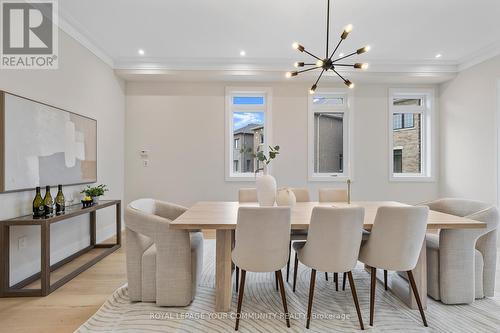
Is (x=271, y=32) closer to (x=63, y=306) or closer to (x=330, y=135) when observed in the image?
(x=330, y=135)

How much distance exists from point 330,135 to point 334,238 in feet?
11.3

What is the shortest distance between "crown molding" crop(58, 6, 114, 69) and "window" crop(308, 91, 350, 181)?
3.61 meters

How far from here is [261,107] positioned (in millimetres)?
4750

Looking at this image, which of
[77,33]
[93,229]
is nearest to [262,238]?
[93,229]

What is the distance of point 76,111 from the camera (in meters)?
3.30

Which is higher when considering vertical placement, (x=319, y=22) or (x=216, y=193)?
(x=319, y=22)

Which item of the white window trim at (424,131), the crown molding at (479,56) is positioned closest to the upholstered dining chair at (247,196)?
the white window trim at (424,131)

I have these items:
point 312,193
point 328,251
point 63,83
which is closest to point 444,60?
point 312,193

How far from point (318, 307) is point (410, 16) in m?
→ 3.36

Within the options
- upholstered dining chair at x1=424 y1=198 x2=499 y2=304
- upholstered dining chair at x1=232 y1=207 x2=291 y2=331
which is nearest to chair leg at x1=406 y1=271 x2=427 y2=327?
upholstered dining chair at x1=424 y1=198 x2=499 y2=304

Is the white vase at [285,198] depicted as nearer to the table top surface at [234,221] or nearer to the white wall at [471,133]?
the table top surface at [234,221]

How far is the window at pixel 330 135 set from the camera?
15.8 ft

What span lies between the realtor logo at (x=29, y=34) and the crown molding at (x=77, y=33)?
3.7 inches

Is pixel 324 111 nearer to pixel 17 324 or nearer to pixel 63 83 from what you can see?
pixel 63 83
